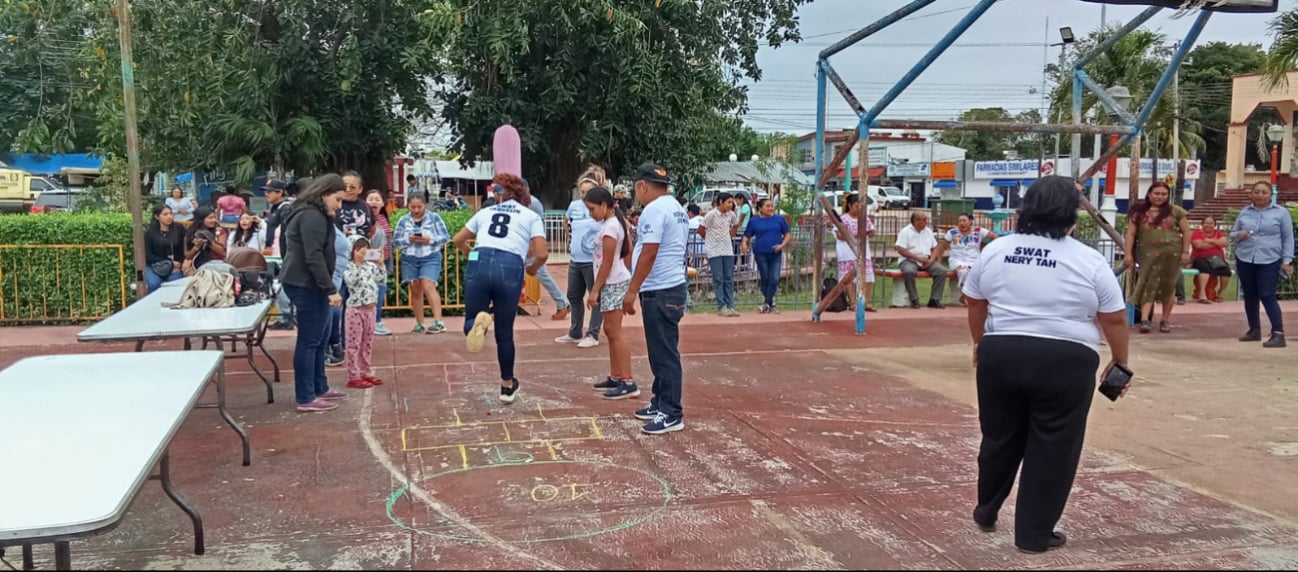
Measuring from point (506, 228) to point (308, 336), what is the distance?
1.49 m

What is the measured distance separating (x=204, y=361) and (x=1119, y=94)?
43.3 ft

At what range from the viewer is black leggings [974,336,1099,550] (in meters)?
3.83

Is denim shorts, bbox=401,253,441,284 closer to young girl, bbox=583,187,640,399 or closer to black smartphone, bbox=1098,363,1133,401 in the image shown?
young girl, bbox=583,187,640,399

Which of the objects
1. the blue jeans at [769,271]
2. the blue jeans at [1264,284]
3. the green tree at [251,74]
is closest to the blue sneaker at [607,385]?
the blue jeans at [769,271]

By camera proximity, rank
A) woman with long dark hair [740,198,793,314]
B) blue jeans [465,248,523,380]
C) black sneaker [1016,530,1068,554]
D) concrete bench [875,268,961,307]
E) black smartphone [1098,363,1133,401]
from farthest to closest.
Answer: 1. concrete bench [875,268,961,307]
2. woman with long dark hair [740,198,793,314]
3. blue jeans [465,248,523,380]
4. black smartphone [1098,363,1133,401]
5. black sneaker [1016,530,1068,554]

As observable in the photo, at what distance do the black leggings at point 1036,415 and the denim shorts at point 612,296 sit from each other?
3.28m

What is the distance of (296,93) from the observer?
1819cm

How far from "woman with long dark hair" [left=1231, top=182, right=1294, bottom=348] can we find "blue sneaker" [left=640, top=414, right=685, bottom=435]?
6.92 meters

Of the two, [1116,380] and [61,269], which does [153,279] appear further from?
[1116,380]

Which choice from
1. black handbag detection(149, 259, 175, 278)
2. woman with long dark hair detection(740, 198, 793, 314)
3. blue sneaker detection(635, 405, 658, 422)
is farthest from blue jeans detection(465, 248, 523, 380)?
woman with long dark hair detection(740, 198, 793, 314)

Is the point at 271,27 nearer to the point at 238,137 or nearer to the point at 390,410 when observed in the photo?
the point at 238,137

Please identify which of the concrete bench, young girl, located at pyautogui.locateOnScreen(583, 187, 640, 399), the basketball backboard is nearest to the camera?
young girl, located at pyautogui.locateOnScreen(583, 187, 640, 399)

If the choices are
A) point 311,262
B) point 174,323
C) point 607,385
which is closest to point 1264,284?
point 607,385

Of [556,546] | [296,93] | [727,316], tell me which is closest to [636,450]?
[556,546]
